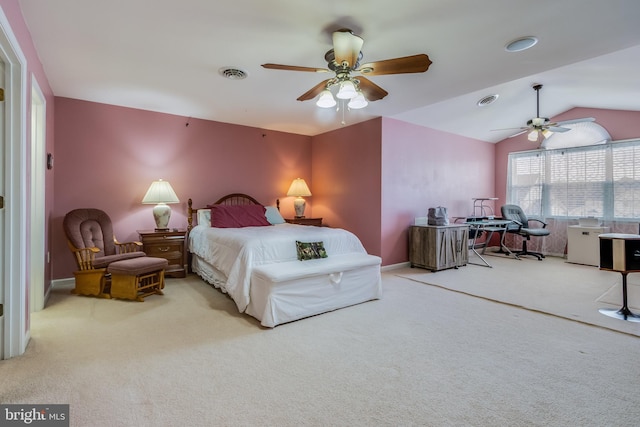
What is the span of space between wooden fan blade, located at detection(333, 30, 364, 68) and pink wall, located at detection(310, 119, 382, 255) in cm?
267

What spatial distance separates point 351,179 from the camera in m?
5.46

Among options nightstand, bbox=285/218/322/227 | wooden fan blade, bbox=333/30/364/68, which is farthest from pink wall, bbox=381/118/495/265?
wooden fan blade, bbox=333/30/364/68

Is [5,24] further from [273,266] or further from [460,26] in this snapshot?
[460,26]

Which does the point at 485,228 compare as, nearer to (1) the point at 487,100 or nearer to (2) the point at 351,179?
(1) the point at 487,100

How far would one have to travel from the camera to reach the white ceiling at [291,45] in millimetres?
2240

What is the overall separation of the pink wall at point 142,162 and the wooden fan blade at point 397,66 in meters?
3.45

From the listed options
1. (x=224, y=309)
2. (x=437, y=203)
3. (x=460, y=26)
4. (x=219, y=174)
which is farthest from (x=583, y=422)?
(x=219, y=174)

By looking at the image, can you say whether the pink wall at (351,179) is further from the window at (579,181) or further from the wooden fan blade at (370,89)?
the window at (579,181)

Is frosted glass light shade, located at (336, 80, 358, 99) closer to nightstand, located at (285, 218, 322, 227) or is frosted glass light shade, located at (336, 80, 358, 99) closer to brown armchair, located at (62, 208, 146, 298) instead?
brown armchair, located at (62, 208, 146, 298)

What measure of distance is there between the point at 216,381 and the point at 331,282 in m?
1.52

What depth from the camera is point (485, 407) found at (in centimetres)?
170

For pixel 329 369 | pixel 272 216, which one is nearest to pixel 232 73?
pixel 272 216

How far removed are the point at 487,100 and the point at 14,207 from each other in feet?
19.6

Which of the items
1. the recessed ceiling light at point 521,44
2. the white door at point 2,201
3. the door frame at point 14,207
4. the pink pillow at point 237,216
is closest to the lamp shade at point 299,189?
the pink pillow at point 237,216
